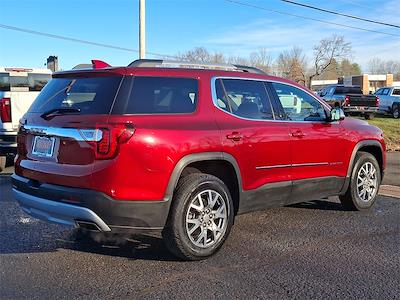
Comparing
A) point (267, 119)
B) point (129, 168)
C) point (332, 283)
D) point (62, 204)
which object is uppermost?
point (267, 119)

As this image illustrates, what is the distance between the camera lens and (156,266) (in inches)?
180

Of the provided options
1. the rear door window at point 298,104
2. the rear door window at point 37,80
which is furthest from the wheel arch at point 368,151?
the rear door window at point 37,80

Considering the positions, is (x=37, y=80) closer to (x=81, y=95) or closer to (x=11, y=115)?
(x=11, y=115)

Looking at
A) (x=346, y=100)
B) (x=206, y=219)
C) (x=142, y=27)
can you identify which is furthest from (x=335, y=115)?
(x=346, y=100)

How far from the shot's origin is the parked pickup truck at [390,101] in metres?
27.9

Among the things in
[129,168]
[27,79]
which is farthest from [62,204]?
[27,79]

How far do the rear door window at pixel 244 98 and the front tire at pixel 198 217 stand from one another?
2.66 ft

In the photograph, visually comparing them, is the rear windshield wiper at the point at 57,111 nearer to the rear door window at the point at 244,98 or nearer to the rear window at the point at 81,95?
the rear window at the point at 81,95

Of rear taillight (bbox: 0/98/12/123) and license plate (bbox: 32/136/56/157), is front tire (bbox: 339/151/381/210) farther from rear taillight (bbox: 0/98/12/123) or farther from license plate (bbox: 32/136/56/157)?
rear taillight (bbox: 0/98/12/123)

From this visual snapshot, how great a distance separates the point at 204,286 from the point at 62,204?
1.41 metres

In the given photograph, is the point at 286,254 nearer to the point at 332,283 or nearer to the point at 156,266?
the point at 332,283

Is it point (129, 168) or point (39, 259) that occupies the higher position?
point (129, 168)

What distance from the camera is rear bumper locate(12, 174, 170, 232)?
4.21 m

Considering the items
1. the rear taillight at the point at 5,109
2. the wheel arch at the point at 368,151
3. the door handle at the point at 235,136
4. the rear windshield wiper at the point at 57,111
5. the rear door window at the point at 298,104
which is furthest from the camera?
the rear taillight at the point at 5,109
